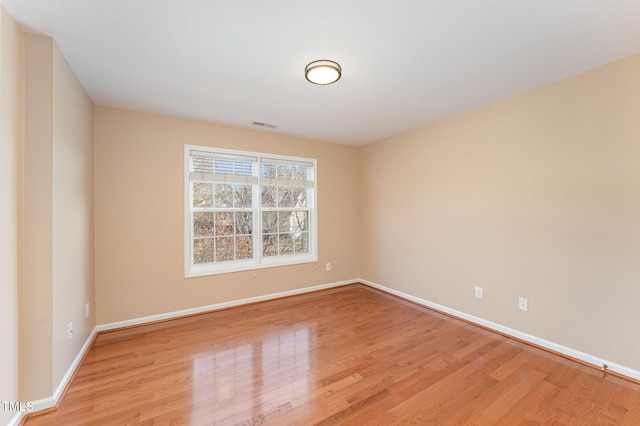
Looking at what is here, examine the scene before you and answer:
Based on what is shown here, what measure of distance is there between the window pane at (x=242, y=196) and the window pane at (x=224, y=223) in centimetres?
20

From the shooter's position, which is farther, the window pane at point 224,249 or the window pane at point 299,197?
the window pane at point 299,197

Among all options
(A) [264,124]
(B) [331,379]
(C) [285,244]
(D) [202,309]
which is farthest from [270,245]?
(B) [331,379]

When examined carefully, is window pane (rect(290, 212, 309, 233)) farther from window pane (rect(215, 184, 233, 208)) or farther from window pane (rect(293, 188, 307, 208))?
window pane (rect(215, 184, 233, 208))

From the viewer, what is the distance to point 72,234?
2.16 metres

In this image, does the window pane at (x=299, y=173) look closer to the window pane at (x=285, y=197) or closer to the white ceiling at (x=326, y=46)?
the window pane at (x=285, y=197)

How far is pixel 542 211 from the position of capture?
2521 millimetres

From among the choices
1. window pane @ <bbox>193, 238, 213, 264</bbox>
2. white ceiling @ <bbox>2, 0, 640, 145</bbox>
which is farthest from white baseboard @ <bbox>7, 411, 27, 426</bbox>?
white ceiling @ <bbox>2, 0, 640, 145</bbox>

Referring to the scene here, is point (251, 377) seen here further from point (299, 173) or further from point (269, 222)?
point (299, 173)

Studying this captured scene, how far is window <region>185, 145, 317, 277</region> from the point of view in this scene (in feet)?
11.3

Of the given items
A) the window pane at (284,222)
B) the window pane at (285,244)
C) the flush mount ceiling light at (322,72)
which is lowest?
the window pane at (285,244)

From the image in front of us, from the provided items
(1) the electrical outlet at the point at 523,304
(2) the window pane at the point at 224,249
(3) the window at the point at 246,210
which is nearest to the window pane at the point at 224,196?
(3) the window at the point at 246,210

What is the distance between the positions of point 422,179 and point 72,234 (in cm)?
376

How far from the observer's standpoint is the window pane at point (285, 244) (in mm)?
4141

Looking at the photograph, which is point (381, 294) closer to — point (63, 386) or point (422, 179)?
point (422, 179)
